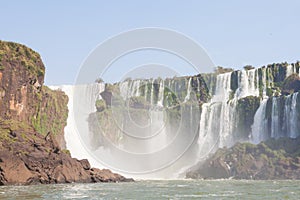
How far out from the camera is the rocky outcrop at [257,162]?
5366 centimetres

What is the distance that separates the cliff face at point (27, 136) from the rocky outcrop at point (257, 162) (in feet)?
43.7

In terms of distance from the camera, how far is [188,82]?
267ft

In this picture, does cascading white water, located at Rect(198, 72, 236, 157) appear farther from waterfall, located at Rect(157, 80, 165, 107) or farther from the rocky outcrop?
waterfall, located at Rect(157, 80, 165, 107)

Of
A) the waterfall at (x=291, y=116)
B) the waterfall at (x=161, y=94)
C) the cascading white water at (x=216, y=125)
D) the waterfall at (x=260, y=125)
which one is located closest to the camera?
the waterfall at (x=291, y=116)

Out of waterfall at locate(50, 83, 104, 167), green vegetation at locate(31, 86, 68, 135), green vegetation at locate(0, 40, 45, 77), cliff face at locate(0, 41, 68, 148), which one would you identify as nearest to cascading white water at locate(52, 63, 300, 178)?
waterfall at locate(50, 83, 104, 167)

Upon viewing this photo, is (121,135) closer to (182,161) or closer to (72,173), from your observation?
(182,161)

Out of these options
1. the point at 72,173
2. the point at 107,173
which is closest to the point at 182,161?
the point at 107,173

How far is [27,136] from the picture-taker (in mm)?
46906

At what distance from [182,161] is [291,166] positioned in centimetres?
1752

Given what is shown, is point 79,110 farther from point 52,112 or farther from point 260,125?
point 260,125

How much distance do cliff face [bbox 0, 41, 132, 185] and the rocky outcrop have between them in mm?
13329

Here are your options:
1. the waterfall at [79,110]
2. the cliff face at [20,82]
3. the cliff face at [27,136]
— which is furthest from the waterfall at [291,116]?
the waterfall at [79,110]

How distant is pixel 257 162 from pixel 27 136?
26.1 meters

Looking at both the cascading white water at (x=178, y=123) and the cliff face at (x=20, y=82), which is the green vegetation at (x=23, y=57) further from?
the cascading white water at (x=178, y=123)
